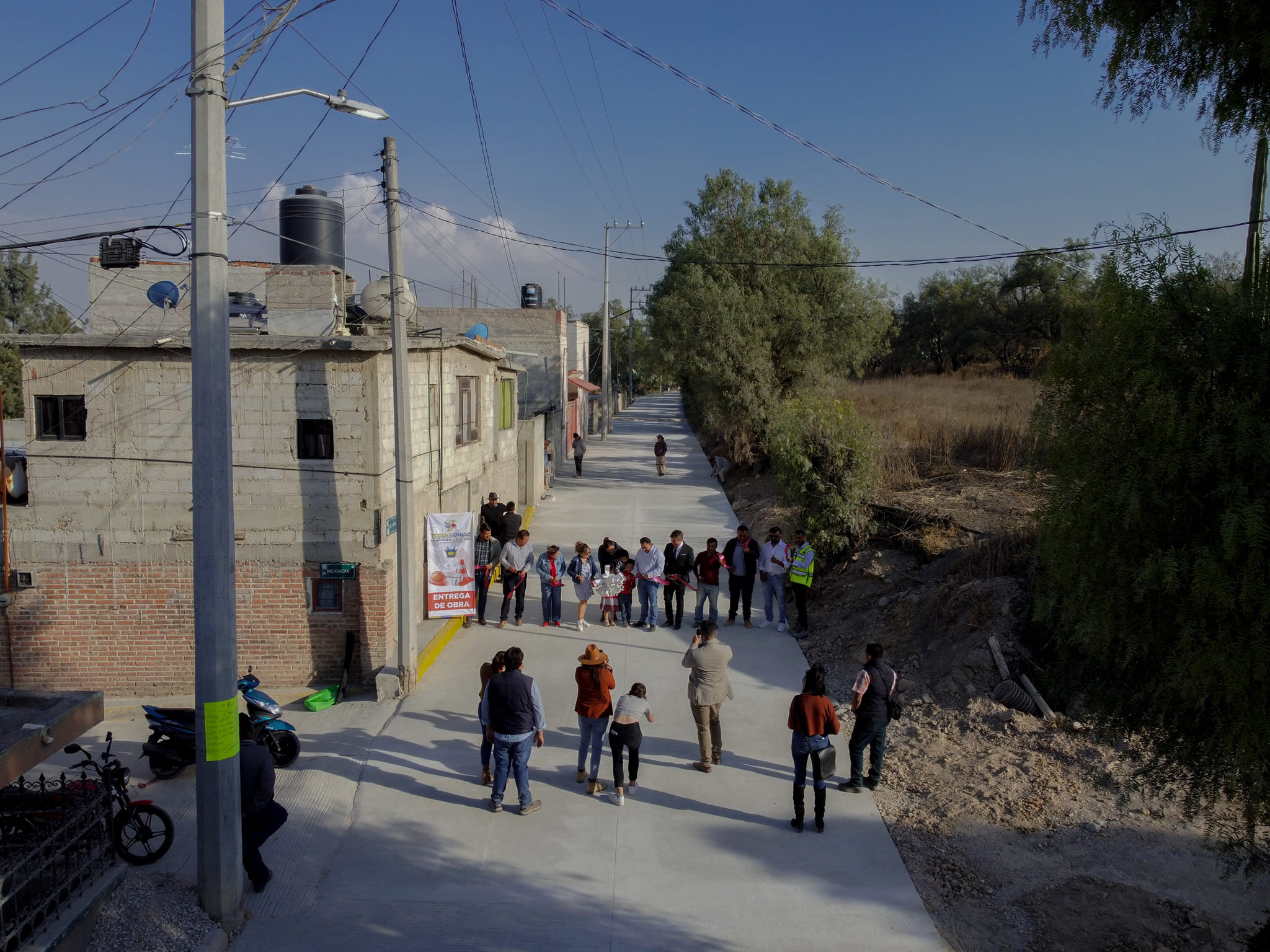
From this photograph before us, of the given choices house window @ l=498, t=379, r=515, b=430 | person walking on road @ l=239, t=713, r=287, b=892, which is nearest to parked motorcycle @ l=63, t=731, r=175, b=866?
person walking on road @ l=239, t=713, r=287, b=892

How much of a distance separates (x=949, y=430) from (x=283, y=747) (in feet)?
49.9

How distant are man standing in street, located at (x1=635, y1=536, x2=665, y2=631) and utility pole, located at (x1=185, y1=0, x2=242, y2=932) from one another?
7401mm

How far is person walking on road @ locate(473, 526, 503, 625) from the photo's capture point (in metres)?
13.3

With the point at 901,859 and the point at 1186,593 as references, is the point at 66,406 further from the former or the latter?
the point at 1186,593

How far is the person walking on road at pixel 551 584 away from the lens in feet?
42.4

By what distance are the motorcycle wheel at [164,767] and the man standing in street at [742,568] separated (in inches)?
288

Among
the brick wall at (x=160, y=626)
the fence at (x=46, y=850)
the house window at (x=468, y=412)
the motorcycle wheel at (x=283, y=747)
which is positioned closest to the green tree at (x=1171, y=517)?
the fence at (x=46, y=850)

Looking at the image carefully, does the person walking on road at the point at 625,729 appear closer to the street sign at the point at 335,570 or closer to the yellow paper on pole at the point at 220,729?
the yellow paper on pole at the point at 220,729

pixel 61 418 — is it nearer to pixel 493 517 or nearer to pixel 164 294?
pixel 164 294

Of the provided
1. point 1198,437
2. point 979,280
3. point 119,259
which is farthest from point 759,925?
point 979,280

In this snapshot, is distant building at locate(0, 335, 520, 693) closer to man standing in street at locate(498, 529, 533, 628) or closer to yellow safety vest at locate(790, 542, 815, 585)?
man standing in street at locate(498, 529, 533, 628)

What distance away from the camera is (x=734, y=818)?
7707 mm

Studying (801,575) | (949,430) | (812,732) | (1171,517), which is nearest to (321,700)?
(812,732)

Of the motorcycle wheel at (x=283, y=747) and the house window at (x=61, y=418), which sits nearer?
the motorcycle wheel at (x=283, y=747)
